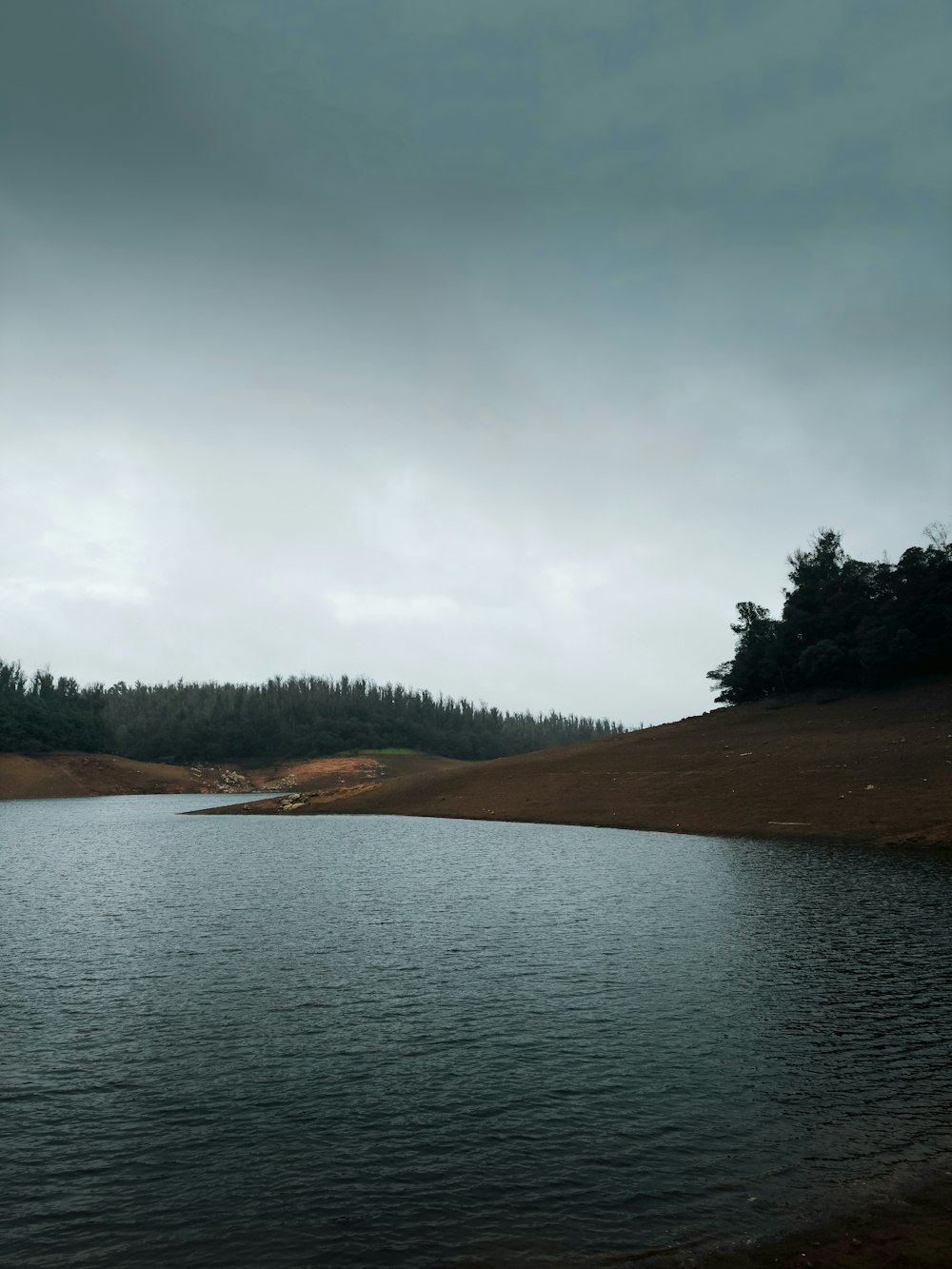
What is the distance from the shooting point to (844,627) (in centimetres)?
10069

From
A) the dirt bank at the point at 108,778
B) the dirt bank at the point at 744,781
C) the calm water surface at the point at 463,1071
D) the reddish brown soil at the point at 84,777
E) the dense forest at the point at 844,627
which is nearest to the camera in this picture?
the calm water surface at the point at 463,1071

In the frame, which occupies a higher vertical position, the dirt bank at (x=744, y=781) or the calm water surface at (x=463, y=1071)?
the dirt bank at (x=744, y=781)

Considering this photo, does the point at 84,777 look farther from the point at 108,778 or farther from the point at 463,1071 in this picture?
the point at 463,1071

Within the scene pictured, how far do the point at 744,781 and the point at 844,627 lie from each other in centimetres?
4339

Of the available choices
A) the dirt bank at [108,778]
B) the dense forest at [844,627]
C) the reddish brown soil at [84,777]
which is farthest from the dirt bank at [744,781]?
the reddish brown soil at [84,777]

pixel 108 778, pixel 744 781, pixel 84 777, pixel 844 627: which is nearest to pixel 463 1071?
pixel 744 781

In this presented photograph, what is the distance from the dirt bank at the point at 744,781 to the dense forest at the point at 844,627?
177 inches

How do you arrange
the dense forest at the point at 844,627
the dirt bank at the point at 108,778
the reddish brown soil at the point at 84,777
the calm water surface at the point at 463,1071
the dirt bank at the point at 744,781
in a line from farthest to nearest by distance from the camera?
the dirt bank at the point at 108,778 → the reddish brown soil at the point at 84,777 → the dense forest at the point at 844,627 → the dirt bank at the point at 744,781 → the calm water surface at the point at 463,1071

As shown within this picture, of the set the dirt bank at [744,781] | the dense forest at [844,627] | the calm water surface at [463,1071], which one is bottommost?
the calm water surface at [463,1071]

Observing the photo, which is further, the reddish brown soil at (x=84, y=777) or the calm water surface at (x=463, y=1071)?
the reddish brown soil at (x=84, y=777)

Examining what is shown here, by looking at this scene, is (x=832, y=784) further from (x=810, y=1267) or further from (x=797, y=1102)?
(x=810, y=1267)

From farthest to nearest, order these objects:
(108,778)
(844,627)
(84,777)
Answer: (108,778), (84,777), (844,627)

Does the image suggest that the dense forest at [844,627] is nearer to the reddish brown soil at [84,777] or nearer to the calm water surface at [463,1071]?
the calm water surface at [463,1071]

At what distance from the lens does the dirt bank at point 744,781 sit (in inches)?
2076
